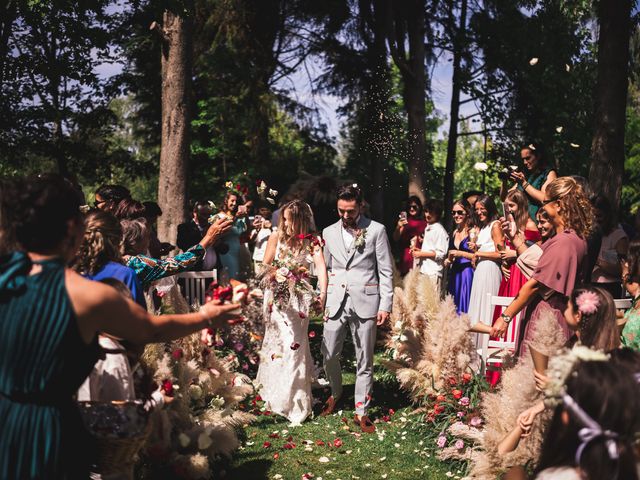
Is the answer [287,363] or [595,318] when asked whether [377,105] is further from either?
[595,318]

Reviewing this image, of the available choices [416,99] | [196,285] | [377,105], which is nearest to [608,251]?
[196,285]

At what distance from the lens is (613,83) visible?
7.69 metres

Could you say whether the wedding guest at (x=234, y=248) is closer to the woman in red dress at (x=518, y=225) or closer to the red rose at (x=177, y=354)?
the woman in red dress at (x=518, y=225)

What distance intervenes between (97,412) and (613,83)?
7267mm

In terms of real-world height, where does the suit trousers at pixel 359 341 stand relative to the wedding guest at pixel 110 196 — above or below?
below

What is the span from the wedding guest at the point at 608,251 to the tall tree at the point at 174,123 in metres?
4.92

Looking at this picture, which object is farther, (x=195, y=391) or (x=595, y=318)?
(x=195, y=391)

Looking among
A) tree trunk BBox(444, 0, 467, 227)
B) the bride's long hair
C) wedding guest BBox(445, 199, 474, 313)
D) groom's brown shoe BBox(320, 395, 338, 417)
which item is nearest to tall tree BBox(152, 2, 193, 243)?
the bride's long hair

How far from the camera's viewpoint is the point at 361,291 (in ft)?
19.4

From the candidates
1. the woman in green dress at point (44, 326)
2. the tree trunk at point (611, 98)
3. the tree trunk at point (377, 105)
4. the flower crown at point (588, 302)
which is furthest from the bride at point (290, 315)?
the tree trunk at point (377, 105)

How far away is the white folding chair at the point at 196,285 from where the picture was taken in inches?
282

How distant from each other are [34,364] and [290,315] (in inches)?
161

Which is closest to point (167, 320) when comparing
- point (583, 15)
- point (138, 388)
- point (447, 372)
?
point (138, 388)

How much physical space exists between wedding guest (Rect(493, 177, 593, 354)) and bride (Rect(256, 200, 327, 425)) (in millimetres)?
2277
